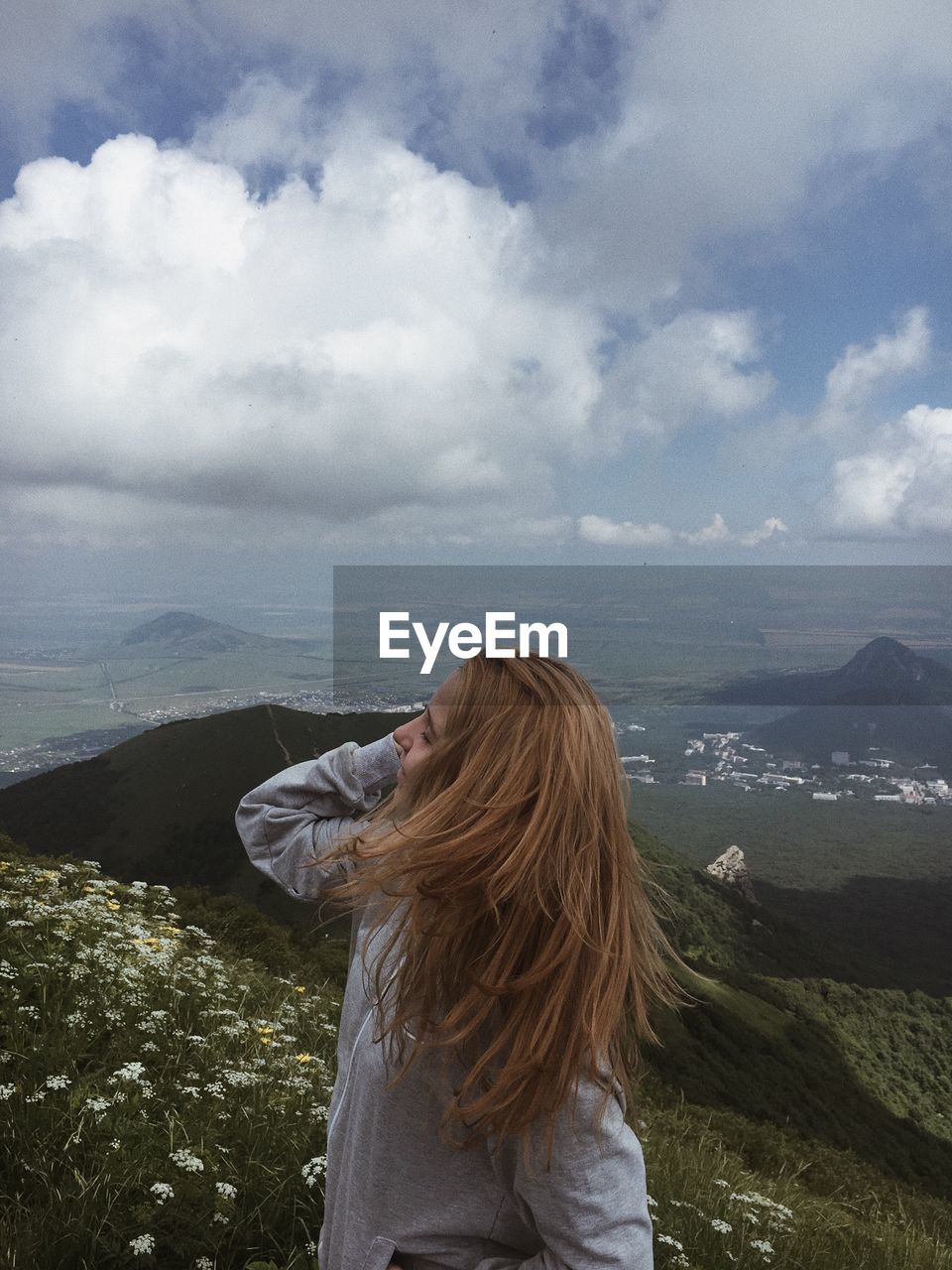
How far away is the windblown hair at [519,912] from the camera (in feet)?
5.12

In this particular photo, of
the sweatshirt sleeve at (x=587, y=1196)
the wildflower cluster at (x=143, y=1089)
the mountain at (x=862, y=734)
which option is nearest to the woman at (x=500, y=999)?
the sweatshirt sleeve at (x=587, y=1196)

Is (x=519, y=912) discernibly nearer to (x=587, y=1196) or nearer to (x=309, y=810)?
(x=587, y=1196)

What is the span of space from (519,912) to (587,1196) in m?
0.43

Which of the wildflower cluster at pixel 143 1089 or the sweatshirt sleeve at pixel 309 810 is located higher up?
the sweatshirt sleeve at pixel 309 810

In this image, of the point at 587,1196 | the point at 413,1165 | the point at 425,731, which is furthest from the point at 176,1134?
the point at 587,1196

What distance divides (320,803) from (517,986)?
0.74 metres

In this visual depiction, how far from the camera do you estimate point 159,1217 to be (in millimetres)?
3449

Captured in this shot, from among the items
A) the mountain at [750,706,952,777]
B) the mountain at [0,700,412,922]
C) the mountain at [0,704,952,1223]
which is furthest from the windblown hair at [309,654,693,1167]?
the mountain at [750,706,952,777]

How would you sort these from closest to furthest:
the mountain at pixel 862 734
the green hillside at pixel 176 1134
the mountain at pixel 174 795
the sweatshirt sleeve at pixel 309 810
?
the sweatshirt sleeve at pixel 309 810 < the green hillside at pixel 176 1134 < the mountain at pixel 174 795 < the mountain at pixel 862 734

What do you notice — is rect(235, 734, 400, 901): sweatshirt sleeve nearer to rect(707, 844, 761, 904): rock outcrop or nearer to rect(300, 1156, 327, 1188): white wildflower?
rect(300, 1156, 327, 1188): white wildflower

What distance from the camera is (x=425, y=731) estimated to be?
1.96 metres

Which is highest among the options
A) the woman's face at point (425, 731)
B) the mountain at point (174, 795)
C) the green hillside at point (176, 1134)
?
the woman's face at point (425, 731)

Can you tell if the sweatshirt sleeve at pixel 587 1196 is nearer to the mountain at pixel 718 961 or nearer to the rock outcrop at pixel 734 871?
the mountain at pixel 718 961

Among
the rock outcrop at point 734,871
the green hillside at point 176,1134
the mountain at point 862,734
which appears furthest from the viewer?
the mountain at point 862,734
